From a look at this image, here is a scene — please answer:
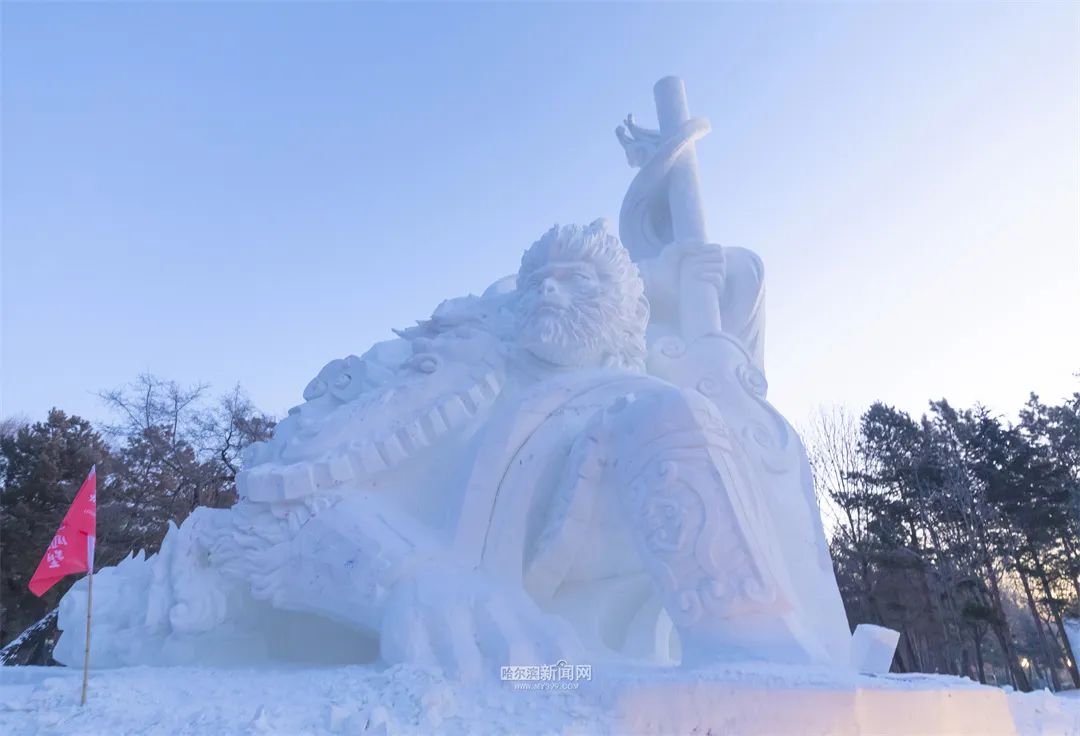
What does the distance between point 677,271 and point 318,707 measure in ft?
10.9

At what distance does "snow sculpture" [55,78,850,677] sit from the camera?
7.28 ft

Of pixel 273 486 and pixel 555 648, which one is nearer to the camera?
pixel 555 648

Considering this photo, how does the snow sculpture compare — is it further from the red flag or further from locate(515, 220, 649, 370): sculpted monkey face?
the red flag

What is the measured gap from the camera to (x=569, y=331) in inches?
123

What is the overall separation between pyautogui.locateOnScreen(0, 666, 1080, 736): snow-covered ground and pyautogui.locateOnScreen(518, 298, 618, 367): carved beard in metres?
1.54

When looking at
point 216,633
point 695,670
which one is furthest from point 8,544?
point 695,670

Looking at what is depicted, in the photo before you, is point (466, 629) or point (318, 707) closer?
point (318, 707)

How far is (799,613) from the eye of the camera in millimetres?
2262

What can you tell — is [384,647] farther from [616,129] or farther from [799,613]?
[616,129]

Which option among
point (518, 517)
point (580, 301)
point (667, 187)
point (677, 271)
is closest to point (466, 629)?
point (518, 517)

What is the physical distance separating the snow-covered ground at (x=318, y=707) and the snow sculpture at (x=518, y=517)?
0.82ft

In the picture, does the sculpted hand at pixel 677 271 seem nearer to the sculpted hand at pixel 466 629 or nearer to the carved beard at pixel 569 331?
the carved beard at pixel 569 331

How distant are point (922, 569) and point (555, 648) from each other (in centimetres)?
1392

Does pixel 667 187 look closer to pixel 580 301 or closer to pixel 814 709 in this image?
pixel 580 301
